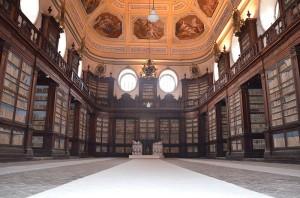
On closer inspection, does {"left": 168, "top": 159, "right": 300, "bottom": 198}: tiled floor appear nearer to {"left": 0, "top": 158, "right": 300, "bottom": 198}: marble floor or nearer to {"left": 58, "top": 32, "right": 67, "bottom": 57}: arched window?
{"left": 0, "top": 158, "right": 300, "bottom": 198}: marble floor

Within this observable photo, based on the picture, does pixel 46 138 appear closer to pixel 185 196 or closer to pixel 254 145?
pixel 254 145

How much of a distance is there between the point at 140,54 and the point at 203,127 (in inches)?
332

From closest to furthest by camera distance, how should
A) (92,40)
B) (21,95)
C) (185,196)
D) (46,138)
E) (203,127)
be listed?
(185,196) < (21,95) < (46,138) < (203,127) < (92,40)

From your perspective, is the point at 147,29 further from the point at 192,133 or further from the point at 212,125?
the point at 212,125

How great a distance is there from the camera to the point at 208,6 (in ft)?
58.2

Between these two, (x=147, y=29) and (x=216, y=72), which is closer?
(x=216, y=72)

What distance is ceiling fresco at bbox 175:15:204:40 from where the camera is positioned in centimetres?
2017

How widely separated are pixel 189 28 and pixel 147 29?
11.8ft

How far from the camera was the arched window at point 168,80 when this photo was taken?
21078mm

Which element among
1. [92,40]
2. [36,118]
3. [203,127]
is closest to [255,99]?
[203,127]

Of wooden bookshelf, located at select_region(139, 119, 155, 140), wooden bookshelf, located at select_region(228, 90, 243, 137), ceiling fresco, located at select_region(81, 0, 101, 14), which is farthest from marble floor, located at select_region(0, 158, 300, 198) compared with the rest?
ceiling fresco, located at select_region(81, 0, 101, 14)

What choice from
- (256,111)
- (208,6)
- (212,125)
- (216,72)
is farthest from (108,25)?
(256,111)

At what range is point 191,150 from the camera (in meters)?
18.1

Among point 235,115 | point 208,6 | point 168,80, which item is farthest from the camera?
point 168,80
